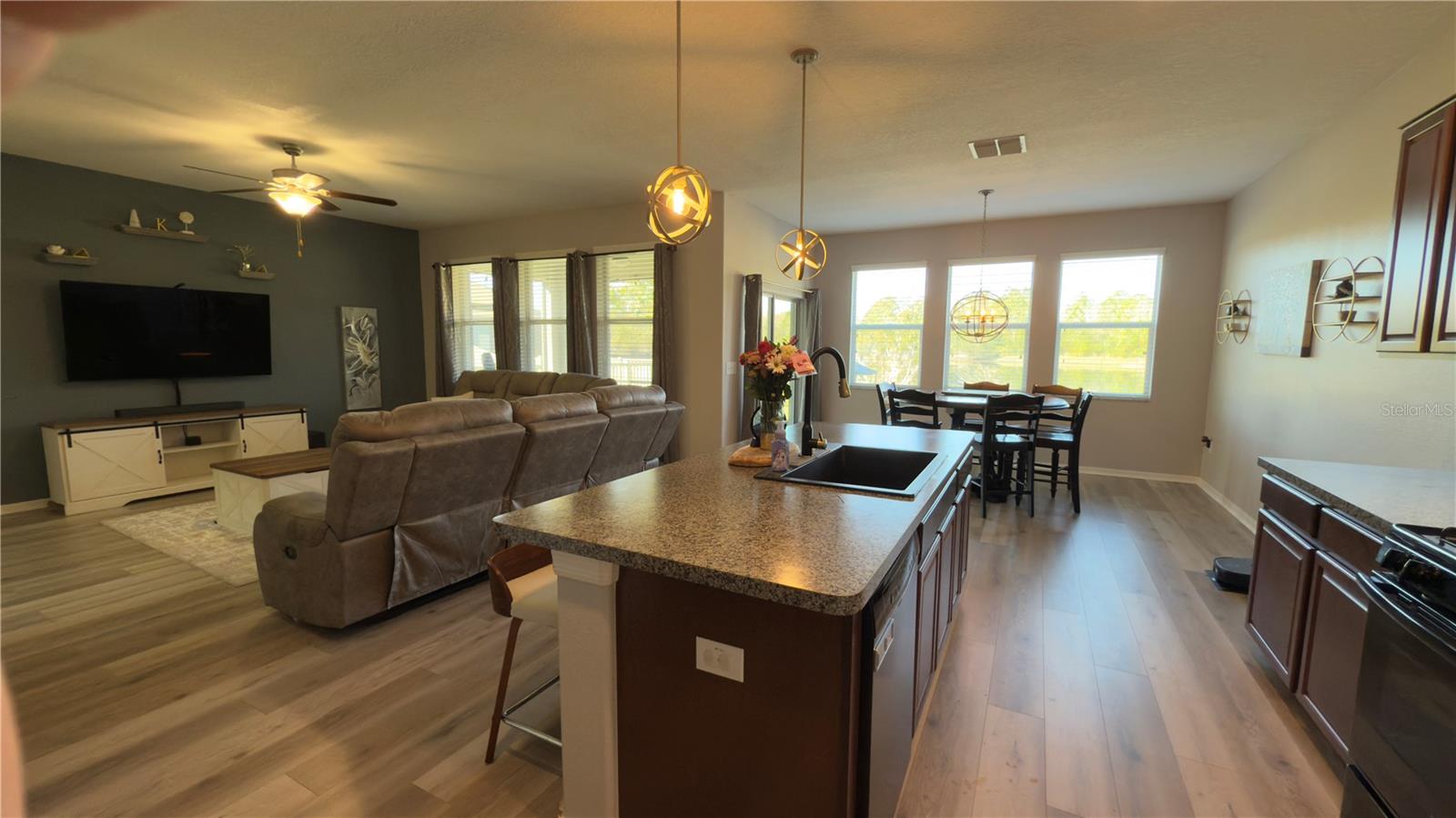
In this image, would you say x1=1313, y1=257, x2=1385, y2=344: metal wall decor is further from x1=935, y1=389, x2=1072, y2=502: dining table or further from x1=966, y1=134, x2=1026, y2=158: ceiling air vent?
x1=966, y1=134, x2=1026, y2=158: ceiling air vent

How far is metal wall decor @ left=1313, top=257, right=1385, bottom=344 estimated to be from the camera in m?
3.22

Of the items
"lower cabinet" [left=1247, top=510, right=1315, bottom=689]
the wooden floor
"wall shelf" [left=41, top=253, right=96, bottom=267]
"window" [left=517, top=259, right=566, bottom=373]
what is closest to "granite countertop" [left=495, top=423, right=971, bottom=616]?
the wooden floor

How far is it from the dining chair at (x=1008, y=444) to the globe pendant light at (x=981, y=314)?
1.61 m

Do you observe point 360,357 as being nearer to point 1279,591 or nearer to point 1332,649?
point 1279,591

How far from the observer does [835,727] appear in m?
1.47

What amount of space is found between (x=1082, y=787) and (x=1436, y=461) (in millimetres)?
2211

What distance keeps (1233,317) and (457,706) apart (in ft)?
20.3

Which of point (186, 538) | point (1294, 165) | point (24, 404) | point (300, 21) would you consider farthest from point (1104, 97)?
point (24, 404)

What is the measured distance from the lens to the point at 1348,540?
205 cm

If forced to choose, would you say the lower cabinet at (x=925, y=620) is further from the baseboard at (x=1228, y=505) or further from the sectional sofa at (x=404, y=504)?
the baseboard at (x=1228, y=505)

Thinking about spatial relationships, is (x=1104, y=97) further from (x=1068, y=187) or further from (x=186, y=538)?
(x=186, y=538)

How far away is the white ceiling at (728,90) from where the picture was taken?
2834mm

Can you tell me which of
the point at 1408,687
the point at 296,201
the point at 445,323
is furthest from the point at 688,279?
the point at 1408,687

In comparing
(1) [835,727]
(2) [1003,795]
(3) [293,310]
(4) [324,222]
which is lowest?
(2) [1003,795]
